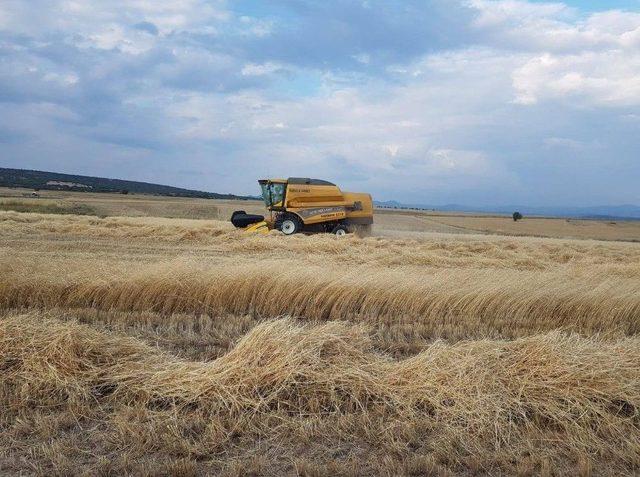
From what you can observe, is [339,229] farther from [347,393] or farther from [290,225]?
[347,393]

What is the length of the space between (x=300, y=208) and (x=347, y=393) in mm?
19225

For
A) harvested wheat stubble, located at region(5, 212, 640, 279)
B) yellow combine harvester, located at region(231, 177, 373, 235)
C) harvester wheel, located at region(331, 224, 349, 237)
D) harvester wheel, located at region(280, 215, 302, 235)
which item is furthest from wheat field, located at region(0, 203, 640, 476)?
harvester wheel, located at region(331, 224, 349, 237)

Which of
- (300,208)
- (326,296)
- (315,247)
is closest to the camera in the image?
(326,296)

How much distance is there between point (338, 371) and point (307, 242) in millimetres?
13469

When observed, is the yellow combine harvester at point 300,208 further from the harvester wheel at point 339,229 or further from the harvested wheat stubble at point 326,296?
the harvested wheat stubble at point 326,296

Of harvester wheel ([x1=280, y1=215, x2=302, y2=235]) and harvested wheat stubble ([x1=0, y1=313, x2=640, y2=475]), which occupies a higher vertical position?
harvester wheel ([x1=280, y1=215, x2=302, y2=235])

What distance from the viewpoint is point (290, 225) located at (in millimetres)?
23609

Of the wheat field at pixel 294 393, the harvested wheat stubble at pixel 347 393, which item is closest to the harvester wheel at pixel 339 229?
the wheat field at pixel 294 393

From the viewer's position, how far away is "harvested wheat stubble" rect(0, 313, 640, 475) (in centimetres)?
409

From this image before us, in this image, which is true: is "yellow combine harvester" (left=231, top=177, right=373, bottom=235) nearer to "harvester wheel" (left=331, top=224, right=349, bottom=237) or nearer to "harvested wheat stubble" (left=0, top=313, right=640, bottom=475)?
"harvester wheel" (left=331, top=224, right=349, bottom=237)

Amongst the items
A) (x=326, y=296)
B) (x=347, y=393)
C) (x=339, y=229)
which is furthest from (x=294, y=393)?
(x=339, y=229)

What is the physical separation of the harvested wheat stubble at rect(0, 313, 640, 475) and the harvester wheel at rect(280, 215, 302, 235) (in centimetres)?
1786

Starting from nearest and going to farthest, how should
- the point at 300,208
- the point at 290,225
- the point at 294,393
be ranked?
the point at 294,393 → the point at 290,225 → the point at 300,208

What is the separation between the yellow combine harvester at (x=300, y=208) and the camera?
2375 centimetres
